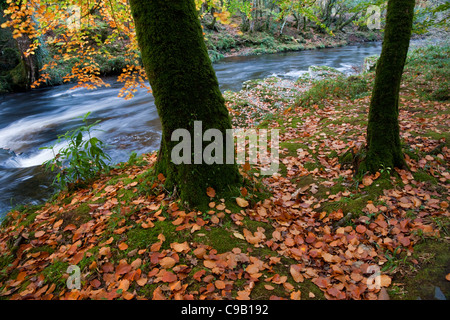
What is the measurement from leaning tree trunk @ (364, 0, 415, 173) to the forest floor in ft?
0.76

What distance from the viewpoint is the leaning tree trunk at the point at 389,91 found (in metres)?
2.85

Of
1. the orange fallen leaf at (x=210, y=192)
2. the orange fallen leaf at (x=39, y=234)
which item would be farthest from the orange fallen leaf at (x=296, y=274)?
the orange fallen leaf at (x=39, y=234)

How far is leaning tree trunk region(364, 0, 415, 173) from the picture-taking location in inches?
112

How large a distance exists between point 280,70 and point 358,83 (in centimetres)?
895

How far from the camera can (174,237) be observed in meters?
2.30

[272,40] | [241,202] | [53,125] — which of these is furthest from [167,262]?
[272,40]

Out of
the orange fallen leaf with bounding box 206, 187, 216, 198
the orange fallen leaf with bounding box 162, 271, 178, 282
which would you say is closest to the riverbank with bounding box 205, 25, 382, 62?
the orange fallen leaf with bounding box 206, 187, 216, 198

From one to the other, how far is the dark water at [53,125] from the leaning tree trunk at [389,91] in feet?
18.6

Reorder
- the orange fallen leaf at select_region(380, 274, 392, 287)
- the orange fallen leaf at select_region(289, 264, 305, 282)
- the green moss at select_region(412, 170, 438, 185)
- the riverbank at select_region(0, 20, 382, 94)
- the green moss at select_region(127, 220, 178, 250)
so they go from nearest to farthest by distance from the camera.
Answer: the orange fallen leaf at select_region(380, 274, 392, 287) → the orange fallen leaf at select_region(289, 264, 305, 282) → the green moss at select_region(127, 220, 178, 250) → the green moss at select_region(412, 170, 438, 185) → the riverbank at select_region(0, 20, 382, 94)

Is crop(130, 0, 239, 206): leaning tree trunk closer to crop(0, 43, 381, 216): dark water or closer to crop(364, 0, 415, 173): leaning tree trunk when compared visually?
crop(364, 0, 415, 173): leaning tree trunk

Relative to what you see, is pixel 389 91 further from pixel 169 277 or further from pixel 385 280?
pixel 169 277

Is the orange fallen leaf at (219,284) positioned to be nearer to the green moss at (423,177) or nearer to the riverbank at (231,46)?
the green moss at (423,177)
